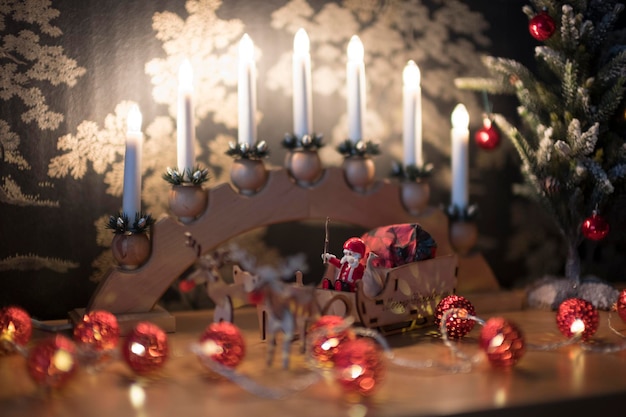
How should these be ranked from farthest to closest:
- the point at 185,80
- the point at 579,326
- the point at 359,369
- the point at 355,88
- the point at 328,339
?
1. the point at 355,88
2. the point at 185,80
3. the point at 579,326
4. the point at 328,339
5. the point at 359,369

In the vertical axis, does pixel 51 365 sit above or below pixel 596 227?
below

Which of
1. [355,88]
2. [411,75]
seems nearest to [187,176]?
[355,88]

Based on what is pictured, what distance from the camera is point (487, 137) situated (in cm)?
149

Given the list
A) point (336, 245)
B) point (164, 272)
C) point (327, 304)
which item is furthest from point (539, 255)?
point (164, 272)

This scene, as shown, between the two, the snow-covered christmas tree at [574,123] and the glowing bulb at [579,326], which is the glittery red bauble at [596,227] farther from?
the glowing bulb at [579,326]

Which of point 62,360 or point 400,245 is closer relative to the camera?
point 62,360

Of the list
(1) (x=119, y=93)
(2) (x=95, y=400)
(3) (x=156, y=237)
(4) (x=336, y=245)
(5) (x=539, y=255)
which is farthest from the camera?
(5) (x=539, y=255)

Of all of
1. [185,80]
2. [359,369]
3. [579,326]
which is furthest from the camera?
[185,80]

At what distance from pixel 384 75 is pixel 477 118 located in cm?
22

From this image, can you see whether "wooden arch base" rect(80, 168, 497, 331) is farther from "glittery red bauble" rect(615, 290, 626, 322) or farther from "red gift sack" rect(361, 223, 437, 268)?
"glittery red bauble" rect(615, 290, 626, 322)

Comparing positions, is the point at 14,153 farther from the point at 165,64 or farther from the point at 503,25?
the point at 503,25

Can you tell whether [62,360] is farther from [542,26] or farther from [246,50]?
[542,26]

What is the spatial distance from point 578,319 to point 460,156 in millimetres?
398

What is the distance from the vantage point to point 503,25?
62.1 inches
